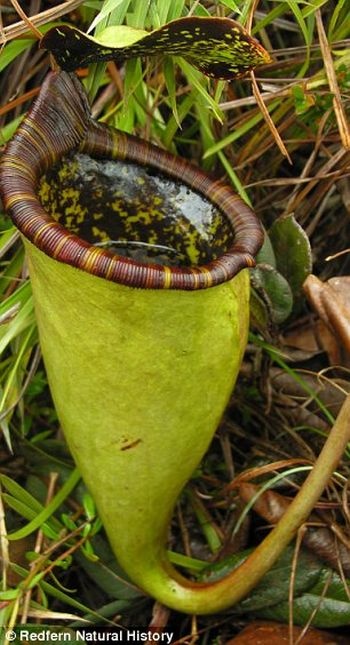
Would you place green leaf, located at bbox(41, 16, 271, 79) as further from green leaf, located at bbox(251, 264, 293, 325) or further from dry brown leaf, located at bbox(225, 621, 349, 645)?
dry brown leaf, located at bbox(225, 621, 349, 645)

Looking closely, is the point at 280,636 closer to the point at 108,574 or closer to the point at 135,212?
the point at 108,574

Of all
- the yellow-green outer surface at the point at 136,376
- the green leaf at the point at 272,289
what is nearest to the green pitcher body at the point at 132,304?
the yellow-green outer surface at the point at 136,376

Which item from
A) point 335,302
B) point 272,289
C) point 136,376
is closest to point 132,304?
point 136,376

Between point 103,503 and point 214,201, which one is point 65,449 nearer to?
point 103,503

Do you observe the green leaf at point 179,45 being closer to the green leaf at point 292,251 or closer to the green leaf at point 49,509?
the green leaf at point 292,251

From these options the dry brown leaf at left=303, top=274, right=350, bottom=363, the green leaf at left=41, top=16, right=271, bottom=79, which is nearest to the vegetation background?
the dry brown leaf at left=303, top=274, right=350, bottom=363
